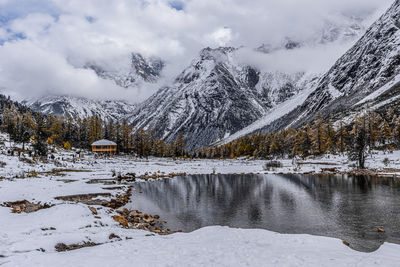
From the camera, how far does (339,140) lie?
94000 mm

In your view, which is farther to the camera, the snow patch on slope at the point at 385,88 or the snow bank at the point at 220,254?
the snow patch on slope at the point at 385,88

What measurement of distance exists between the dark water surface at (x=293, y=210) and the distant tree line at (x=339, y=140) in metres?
29.1

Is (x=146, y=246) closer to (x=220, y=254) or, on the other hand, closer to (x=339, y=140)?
(x=220, y=254)

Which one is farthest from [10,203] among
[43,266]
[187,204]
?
[187,204]

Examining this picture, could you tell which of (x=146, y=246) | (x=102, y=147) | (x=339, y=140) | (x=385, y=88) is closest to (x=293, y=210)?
(x=146, y=246)

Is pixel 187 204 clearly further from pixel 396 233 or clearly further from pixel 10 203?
pixel 396 233

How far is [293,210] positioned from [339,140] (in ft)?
263

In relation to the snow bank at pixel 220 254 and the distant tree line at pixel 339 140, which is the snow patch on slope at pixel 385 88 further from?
the snow bank at pixel 220 254

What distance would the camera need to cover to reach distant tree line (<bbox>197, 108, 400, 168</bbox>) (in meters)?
65.6

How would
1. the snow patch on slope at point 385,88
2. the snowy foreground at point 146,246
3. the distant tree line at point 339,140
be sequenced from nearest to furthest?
the snowy foreground at point 146,246, the distant tree line at point 339,140, the snow patch on slope at point 385,88

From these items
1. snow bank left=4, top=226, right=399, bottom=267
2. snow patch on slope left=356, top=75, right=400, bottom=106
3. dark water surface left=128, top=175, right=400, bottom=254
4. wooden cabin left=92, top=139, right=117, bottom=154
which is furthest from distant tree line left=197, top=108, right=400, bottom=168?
wooden cabin left=92, top=139, right=117, bottom=154

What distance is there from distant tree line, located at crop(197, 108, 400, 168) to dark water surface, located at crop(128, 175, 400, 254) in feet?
95.6

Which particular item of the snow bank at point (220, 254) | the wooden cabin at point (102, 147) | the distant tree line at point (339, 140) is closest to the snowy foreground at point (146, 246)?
the snow bank at point (220, 254)

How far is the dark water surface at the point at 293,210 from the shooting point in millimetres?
18797
